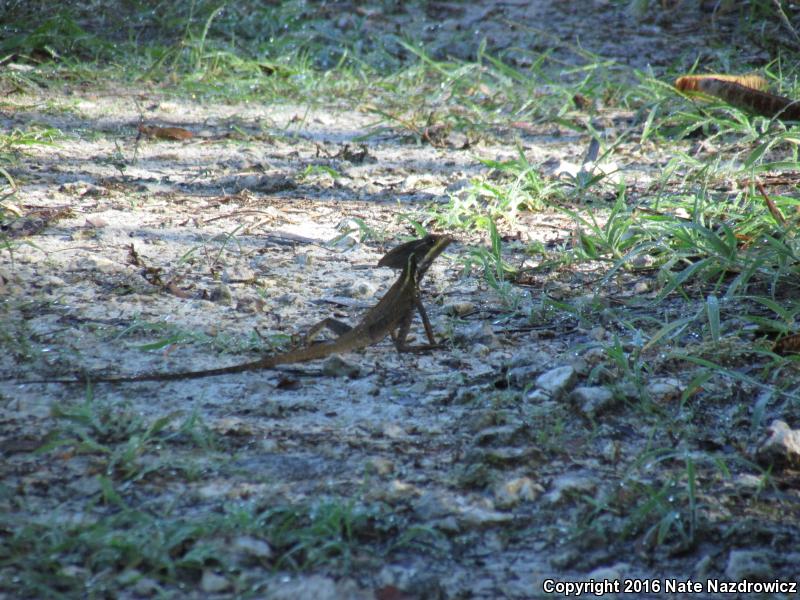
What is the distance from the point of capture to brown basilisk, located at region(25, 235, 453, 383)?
2.65 meters

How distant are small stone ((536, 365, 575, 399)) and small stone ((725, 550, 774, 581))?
0.75 meters

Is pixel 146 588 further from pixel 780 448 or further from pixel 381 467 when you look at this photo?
pixel 780 448

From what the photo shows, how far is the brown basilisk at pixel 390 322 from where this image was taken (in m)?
2.65

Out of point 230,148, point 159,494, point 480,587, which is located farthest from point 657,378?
point 230,148

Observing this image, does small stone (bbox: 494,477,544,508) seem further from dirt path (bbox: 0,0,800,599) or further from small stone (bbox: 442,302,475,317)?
small stone (bbox: 442,302,475,317)

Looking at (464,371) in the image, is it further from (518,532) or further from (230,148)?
(230,148)

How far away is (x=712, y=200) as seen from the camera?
404cm

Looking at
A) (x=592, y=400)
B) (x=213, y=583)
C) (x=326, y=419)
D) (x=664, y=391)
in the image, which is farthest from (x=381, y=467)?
(x=664, y=391)

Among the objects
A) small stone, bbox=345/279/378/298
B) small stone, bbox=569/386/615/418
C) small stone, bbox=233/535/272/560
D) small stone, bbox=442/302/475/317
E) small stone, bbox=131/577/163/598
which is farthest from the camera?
small stone, bbox=345/279/378/298

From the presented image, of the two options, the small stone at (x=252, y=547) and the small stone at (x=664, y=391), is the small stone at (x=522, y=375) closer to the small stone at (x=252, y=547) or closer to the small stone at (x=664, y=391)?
the small stone at (x=664, y=391)

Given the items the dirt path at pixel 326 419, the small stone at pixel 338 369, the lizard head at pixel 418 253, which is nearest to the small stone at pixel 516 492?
the dirt path at pixel 326 419

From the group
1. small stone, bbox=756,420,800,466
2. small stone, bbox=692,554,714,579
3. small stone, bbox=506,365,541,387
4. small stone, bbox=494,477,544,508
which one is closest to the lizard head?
small stone, bbox=506,365,541,387

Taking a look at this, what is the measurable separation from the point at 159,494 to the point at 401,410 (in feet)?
2.41

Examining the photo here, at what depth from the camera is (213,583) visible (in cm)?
173
